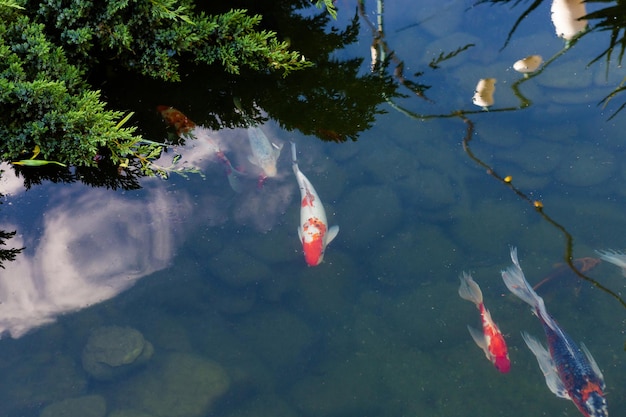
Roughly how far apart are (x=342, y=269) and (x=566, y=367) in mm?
1633

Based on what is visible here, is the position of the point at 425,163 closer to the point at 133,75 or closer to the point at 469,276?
the point at 469,276

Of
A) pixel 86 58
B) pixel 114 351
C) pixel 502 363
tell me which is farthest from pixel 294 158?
pixel 502 363

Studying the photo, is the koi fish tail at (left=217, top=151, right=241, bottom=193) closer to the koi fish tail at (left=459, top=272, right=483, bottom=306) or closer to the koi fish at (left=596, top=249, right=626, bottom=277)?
the koi fish tail at (left=459, top=272, right=483, bottom=306)

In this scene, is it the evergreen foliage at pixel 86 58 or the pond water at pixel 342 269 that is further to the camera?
the evergreen foliage at pixel 86 58

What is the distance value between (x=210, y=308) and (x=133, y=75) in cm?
247

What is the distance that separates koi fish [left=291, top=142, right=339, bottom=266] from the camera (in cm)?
430

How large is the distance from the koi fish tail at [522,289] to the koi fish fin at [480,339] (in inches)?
16.0

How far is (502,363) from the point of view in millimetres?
3814

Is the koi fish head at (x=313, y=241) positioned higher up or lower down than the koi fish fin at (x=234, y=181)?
lower down

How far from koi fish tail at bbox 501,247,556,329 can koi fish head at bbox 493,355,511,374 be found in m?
0.38

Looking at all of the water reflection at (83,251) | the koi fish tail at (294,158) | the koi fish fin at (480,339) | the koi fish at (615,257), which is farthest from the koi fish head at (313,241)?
the koi fish at (615,257)

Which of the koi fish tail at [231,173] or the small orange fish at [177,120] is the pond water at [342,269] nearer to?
the koi fish tail at [231,173]

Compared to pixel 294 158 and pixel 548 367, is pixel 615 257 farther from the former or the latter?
pixel 294 158

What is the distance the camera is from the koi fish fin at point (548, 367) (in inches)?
A: 145
